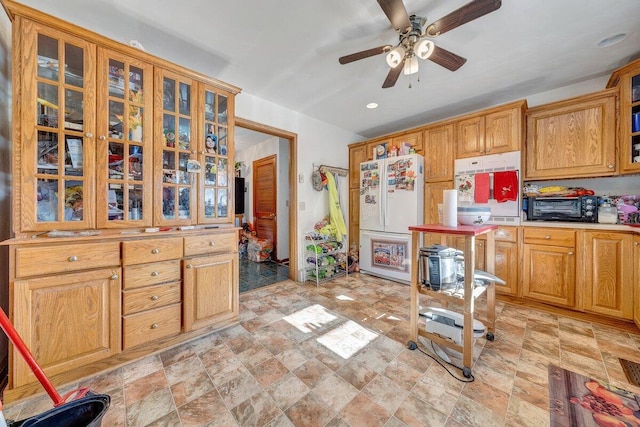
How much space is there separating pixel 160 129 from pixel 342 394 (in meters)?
2.29

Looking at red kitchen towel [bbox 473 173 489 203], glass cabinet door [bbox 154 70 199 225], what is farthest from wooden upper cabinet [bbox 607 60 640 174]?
glass cabinet door [bbox 154 70 199 225]

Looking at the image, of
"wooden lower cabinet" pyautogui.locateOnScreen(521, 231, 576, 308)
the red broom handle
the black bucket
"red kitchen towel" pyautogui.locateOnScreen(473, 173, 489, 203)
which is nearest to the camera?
the black bucket

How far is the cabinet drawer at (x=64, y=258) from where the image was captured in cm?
133

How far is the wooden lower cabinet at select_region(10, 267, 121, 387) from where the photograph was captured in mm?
1321

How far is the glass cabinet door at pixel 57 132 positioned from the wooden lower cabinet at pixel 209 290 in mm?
768

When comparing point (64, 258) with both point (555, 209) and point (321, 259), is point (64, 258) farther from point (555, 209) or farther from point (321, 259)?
point (555, 209)

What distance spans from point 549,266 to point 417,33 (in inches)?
106

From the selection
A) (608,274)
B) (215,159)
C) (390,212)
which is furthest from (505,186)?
(215,159)

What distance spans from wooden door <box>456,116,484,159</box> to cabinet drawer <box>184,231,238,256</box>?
3022 millimetres

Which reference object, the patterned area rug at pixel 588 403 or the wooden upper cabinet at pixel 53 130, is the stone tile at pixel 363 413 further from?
the wooden upper cabinet at pixel 53 130

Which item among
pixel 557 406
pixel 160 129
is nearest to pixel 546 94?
pixel 557 406

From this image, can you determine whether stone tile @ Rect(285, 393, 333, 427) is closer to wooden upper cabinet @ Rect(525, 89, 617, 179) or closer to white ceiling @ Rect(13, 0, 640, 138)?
white ceiling @ Rect(13, 0, 640, 138)

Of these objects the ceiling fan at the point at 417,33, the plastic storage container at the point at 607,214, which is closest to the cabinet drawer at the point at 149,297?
the ceiling fan at the point at 417,33

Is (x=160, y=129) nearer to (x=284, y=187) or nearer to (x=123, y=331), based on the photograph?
(x=123, y=331)
